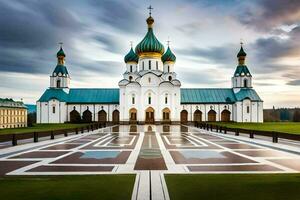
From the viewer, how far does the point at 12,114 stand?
177 feet

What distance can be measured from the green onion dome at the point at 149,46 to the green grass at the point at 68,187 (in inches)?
1891

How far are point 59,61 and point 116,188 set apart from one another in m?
58.2

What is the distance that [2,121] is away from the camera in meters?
49.8

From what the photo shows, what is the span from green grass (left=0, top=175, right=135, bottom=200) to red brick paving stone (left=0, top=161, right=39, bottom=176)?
4.88 feet

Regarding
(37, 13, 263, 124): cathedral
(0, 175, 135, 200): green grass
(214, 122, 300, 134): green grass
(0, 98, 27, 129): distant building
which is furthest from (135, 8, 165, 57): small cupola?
(0, 175, 135, 200): green grass

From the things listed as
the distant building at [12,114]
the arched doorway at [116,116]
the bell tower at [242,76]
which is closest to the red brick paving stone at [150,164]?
the distant building at [12,114]

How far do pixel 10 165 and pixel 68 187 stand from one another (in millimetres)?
4890

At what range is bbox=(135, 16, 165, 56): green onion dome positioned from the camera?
5556cm

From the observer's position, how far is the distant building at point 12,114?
1987 inches

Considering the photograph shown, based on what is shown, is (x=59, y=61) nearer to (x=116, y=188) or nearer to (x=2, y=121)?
(x=2, y=121)

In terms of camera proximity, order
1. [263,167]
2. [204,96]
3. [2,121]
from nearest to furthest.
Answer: [263,167]
[2,121]
[204,96]

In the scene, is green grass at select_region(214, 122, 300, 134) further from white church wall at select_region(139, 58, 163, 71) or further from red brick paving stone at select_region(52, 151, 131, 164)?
red brick paving stone at select_region(52, 151, 131, 164)

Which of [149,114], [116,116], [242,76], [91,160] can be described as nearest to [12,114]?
[116,116]

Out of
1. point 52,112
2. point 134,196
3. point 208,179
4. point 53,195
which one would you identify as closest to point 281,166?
point 208,179
